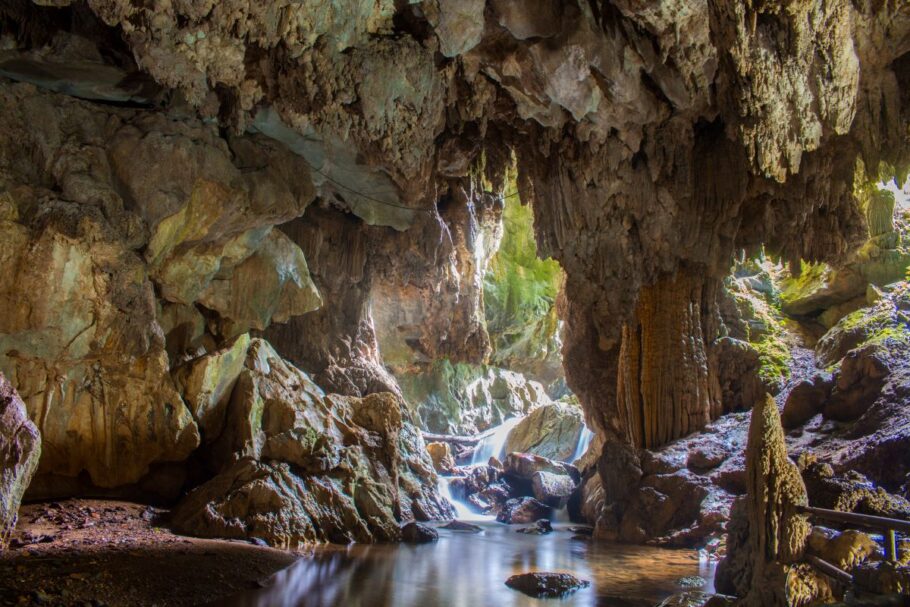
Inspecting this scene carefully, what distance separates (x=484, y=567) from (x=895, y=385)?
24.5ft

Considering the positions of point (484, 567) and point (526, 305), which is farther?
point (526, 305)

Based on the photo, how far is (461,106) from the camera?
11.0 metres

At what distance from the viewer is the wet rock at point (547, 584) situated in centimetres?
762

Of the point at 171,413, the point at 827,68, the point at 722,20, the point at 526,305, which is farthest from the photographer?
the point at 526,305

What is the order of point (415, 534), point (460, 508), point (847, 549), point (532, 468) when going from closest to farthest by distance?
point (847, 549), point (415, 534), point (460, 508), point (532, 468)

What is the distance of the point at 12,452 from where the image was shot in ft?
20.6

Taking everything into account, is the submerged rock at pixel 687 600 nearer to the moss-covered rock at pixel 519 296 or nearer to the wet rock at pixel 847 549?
the wet rock at pixel 847 549

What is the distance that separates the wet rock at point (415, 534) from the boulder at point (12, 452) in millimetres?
6358

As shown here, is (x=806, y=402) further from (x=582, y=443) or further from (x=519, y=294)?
(x=519, y=294)

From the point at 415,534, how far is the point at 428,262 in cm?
724

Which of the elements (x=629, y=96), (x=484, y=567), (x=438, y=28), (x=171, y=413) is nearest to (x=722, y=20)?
(x=629, y=96)

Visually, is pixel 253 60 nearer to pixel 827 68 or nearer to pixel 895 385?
pixel 827 68

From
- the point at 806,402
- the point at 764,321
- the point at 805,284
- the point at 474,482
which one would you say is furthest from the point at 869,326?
the point at 474,482

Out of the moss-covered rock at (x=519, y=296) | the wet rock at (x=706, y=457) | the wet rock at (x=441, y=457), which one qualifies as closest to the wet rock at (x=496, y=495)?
the wet rock at (x=441, y=457)
